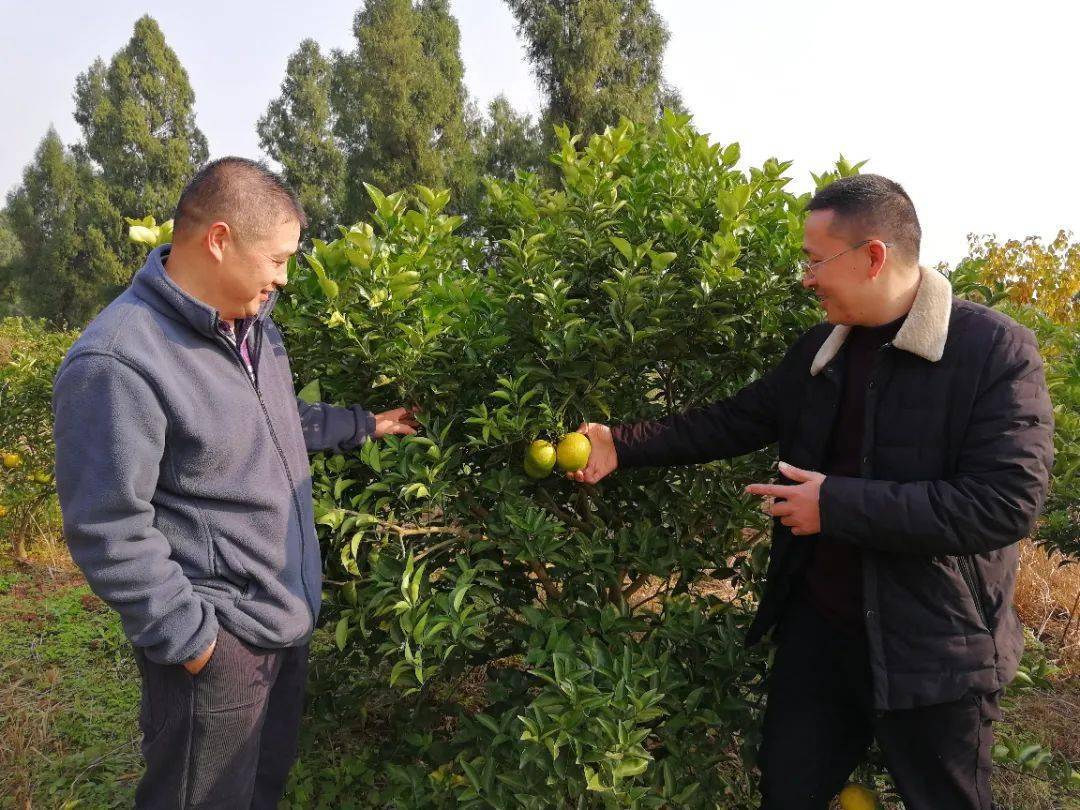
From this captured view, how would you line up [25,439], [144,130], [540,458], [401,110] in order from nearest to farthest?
[540,458] → [25,439] → [401,110] → [144,130]

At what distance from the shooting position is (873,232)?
1.68 m

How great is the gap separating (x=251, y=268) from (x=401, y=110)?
16.5 metres

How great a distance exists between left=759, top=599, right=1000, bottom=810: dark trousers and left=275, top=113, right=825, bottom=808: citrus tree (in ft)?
0.42

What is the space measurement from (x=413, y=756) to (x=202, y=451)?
1.29 m

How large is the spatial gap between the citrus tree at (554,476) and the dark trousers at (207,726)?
0.75 ft

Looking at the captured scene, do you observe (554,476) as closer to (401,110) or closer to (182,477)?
(182,477)

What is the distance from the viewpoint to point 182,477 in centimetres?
151

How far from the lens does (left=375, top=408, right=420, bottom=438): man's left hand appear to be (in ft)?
6.32

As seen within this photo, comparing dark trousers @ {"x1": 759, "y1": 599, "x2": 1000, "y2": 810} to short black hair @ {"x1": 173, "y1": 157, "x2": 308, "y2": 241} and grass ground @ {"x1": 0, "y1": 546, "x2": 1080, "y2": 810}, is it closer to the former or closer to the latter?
grass ground @ {"x1": 0, "y1": 546, "x2": 1080, "y2": 810}

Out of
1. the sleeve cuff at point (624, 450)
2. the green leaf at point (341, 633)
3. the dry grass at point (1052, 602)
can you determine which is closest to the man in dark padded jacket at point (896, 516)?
the sleeve cuff at point (624, 450)

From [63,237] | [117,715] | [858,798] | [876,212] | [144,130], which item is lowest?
[117,715]

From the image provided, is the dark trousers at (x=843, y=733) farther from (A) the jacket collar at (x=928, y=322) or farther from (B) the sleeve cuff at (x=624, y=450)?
(A) the jacket collar at (x=928, y=322)

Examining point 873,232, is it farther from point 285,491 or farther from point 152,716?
point 152,716

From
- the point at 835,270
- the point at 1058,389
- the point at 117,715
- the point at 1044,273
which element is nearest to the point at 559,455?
the point at 835,270
